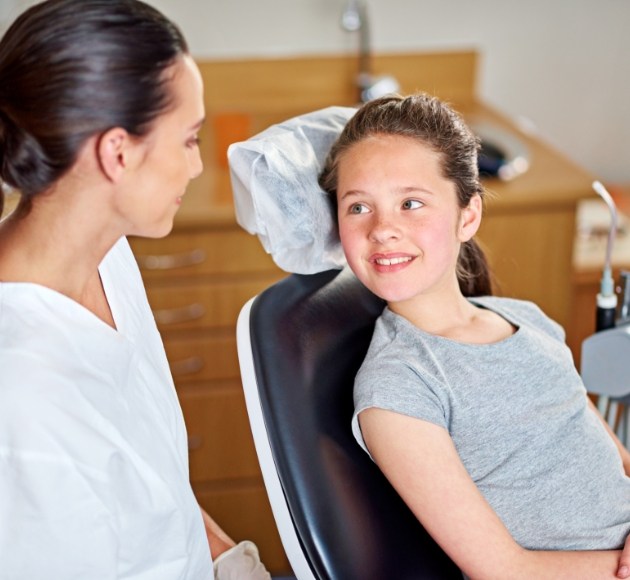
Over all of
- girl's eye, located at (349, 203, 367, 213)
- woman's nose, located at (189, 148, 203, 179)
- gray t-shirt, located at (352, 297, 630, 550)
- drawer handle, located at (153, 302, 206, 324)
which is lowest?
drawer handle, located at (153, 302, 206, 324)

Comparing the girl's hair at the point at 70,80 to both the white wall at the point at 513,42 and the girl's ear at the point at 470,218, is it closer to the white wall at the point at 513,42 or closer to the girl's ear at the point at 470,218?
the girl's ear at the point at 470,218

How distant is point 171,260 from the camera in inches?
85.1

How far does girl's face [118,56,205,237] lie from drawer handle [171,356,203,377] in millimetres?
1235

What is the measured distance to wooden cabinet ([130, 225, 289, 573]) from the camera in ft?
7.07

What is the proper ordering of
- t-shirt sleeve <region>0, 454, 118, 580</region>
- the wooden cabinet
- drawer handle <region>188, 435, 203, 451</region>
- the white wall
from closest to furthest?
1. t-shirt sleeve <region>0, 454, 118, 580</region>
2. the wooden cabinet
3. drawer handle <region>188, 435, 203, 451</region>
4. the white wall

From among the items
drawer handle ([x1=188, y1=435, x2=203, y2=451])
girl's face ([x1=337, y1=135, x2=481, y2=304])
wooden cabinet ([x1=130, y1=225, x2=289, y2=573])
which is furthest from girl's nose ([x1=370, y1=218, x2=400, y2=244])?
drawer handle ([x1=188, y1=435, x2=203, y2=451])

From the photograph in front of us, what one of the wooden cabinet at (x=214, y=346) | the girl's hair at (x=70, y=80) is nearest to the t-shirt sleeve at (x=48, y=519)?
the girl's hair at (x=70, y=80)

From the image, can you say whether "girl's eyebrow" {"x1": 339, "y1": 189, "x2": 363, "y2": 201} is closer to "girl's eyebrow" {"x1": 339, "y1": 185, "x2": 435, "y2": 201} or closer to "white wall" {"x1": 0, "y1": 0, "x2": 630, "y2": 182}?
"girl's eyebrow" {"x1": 339, "y1": 185, "x2": 435, "y2": 201}

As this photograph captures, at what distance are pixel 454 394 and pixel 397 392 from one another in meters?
0.09

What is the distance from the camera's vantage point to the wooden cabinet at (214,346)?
2.15 metres

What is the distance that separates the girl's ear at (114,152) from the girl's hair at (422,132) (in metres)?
0.38

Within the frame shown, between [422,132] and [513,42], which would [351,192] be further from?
[513,42]

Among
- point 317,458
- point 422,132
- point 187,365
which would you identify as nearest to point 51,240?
point 317,458

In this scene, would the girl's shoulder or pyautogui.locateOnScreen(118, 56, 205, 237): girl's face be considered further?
the girl's shoulder
